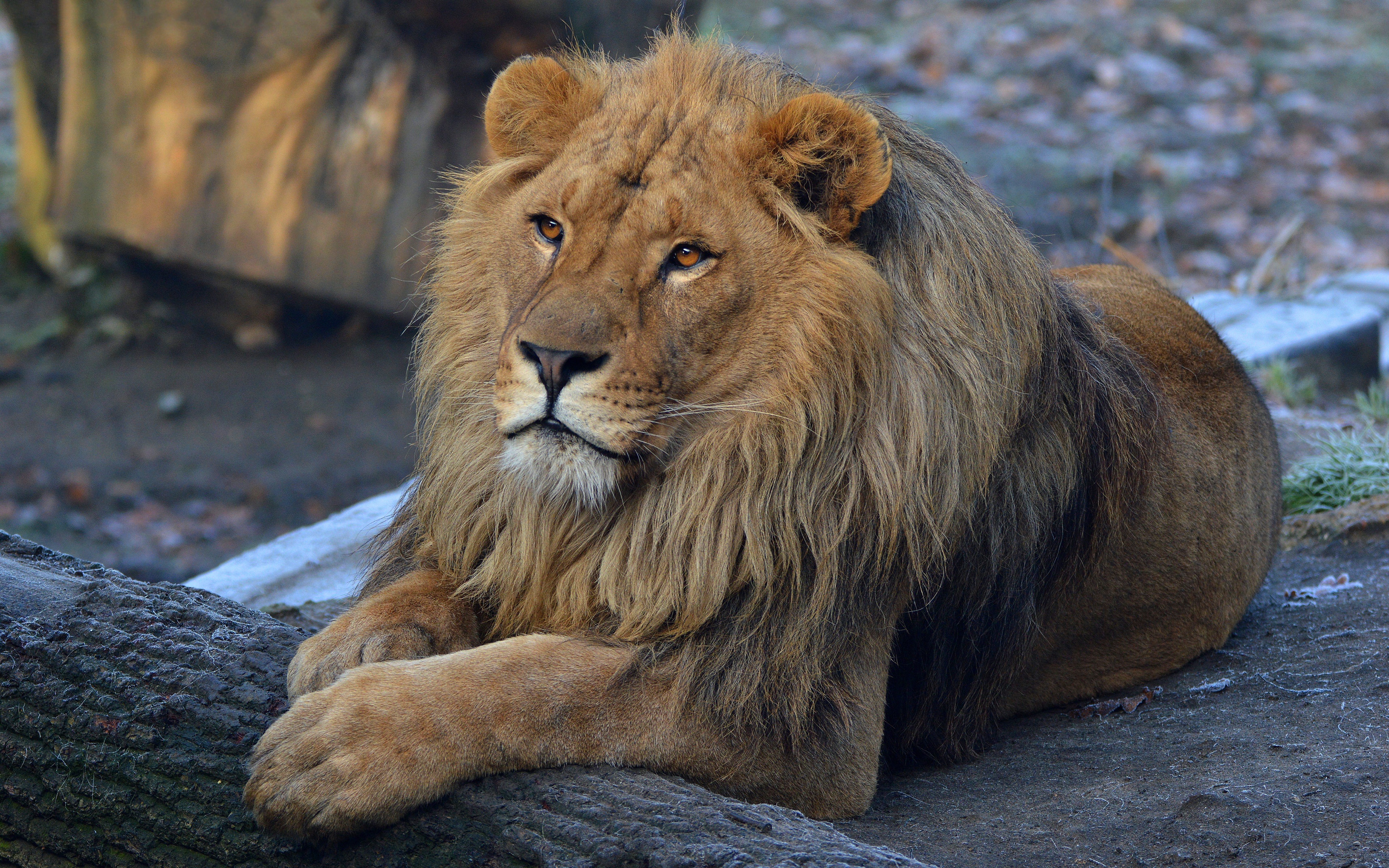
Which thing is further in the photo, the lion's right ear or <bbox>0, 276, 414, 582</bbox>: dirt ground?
<bbox>0, 276, 414, 582</bbox>: dirt ground

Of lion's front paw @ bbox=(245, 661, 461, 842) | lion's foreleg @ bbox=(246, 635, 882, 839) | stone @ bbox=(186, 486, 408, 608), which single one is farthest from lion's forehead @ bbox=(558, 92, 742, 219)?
stone @ bbox=(186, 486, 408, 608)

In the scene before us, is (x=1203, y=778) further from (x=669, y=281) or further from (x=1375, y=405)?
(x=1375, y=405)

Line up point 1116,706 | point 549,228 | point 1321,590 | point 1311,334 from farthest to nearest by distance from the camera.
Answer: point 1311,334, point 1321,590, point 1116,706, point 549,228

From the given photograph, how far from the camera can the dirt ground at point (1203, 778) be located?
2488mm

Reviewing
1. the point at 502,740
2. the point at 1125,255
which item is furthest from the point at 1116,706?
the point at 1125,255

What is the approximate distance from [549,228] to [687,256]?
0.35 meters

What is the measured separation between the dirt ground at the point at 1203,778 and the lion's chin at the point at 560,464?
0.88 metres

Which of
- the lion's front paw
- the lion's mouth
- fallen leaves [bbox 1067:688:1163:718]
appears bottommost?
fallen leaves [bbox 1067:688:1163:718]

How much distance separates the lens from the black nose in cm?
241

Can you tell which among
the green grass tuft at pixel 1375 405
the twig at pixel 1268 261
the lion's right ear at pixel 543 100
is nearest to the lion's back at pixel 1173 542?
the lion's right ear at pixel 543 100

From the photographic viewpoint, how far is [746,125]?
2.68m

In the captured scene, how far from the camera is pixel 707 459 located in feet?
8.62

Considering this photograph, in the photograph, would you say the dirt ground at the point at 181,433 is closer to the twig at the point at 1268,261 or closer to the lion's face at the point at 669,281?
the lion's face at the point at 669,281

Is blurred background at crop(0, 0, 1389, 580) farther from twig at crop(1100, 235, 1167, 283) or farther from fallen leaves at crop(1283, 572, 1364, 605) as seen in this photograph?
fallen leaves at crop(1283, 572, 1364, 605)
